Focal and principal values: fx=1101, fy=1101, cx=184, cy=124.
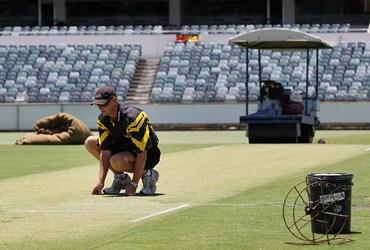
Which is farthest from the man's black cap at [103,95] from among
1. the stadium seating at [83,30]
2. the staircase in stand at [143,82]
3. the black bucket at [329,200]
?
the stadium seating at [83,30]

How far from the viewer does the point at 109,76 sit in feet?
172

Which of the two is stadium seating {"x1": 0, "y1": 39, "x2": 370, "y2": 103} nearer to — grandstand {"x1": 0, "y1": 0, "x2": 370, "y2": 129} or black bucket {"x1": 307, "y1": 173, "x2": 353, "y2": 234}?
grandstand {"x1": 0, "y1": 0, "x2": 370, "y2": 129}

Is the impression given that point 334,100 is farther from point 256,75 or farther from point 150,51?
point 150,51

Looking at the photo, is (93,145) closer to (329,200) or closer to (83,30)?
(329,200)

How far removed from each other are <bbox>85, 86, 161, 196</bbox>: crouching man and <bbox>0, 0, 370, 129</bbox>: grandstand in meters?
32.0

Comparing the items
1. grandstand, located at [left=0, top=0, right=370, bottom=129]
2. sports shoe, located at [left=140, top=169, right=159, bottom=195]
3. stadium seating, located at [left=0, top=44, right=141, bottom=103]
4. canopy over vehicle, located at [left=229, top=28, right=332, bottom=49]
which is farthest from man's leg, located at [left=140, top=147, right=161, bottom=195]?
stadium seating, located at [left=0, top=44, right=141, bottom=103]

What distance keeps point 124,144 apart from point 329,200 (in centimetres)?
453

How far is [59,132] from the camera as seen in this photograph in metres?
32.7

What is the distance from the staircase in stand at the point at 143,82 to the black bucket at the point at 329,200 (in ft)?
126

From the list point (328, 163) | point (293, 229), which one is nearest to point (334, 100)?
point (328, 163)

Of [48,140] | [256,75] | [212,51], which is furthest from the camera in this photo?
[212,51]

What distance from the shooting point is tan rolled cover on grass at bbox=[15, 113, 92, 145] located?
31891mm

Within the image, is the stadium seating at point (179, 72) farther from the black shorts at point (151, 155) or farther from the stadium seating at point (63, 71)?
the black shorts at point (151, 155)

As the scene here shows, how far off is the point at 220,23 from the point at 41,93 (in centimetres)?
1539
